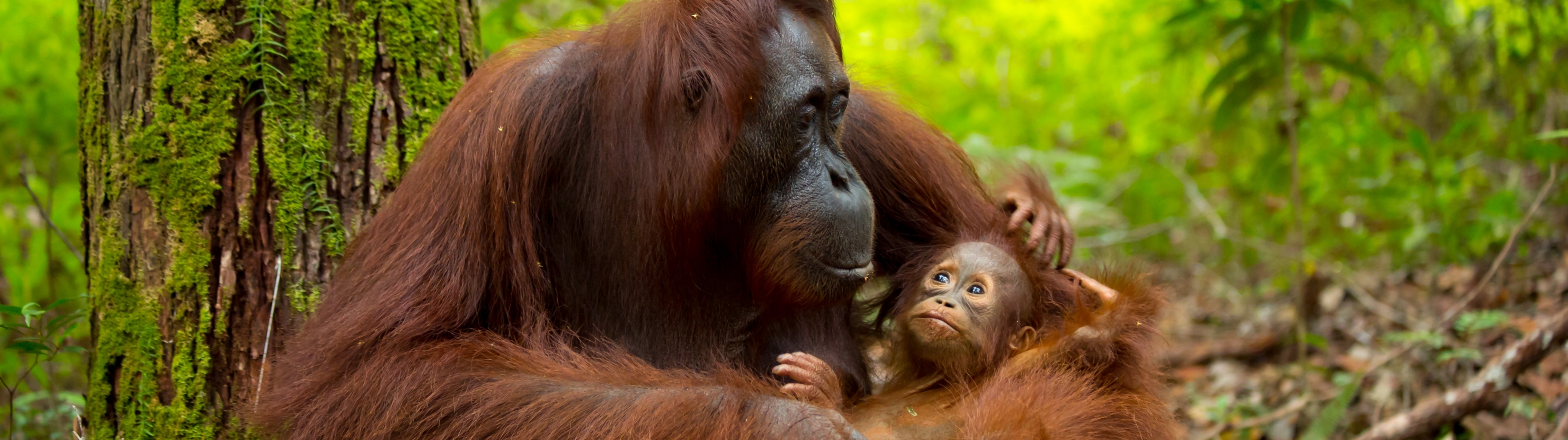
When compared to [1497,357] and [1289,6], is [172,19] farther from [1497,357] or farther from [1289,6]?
[1497,357]

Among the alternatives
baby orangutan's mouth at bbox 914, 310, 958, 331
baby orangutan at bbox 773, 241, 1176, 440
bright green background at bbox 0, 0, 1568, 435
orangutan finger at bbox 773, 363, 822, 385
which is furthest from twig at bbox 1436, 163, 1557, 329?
orangutan finger at bbox 773, 363, 822, 385

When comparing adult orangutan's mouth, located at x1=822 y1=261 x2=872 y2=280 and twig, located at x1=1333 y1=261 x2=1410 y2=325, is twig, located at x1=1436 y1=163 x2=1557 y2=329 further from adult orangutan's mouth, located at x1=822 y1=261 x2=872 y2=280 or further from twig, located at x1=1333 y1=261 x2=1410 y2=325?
adult orangutan's mouth, located at x1=822 y1=261 x2=872 y2=280

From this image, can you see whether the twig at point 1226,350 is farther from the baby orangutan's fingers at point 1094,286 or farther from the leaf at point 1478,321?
the baby orangutan's fingers at point 1094,286

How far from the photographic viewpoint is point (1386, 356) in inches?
166

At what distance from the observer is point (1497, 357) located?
3771mm

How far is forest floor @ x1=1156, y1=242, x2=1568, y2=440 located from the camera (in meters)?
3.61

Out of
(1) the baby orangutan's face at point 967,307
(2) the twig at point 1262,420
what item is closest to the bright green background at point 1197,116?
(1) the baby orangutan's face at point 967,307

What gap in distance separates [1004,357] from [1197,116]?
469 centimetres

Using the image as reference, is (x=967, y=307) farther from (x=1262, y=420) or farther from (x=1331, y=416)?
(x=1262, y=420)

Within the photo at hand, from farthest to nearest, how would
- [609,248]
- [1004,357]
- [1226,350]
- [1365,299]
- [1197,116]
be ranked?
1. [1197,116]
2. [1226,350]
3. [1365,299]
4. [1004,357]
5. [609,248]

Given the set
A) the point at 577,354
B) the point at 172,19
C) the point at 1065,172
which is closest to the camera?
the point at 577,354

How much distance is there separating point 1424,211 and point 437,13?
5017mm

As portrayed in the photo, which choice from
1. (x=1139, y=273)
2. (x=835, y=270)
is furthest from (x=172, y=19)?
(x=1139, y=273)

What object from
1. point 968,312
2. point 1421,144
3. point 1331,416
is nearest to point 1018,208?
point 968,312
